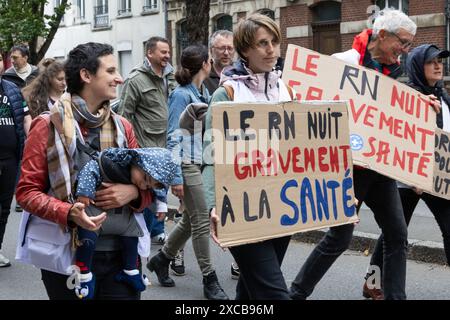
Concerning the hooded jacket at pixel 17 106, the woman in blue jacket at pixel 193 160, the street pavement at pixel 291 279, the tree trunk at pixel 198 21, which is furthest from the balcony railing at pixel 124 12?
the woman in blue jacket at pixel 193 160

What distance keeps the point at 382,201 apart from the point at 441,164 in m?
0.56

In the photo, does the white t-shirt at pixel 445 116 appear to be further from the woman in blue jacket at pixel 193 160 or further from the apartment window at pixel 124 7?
the apartment window at pixel 124 7

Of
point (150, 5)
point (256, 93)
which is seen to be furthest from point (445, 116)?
point (150, 5)

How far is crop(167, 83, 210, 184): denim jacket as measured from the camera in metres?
5.82

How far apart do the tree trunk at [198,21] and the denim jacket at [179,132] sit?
28.5 ft

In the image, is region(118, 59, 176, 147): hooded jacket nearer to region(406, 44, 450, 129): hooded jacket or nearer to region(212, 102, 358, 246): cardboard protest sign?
region(406, 44, 450, 129): hooded jacket

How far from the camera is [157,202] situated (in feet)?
11.9

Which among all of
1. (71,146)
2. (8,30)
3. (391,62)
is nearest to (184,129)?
(391,62)

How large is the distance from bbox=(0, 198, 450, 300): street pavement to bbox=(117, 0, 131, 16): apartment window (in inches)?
899

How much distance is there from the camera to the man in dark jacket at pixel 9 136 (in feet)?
22.2

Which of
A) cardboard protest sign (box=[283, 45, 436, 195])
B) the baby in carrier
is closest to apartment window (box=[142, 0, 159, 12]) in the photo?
cardboard protest sign (box=[283, 45, 436, 195])

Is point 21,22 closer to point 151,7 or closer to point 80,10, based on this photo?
point 151,7
